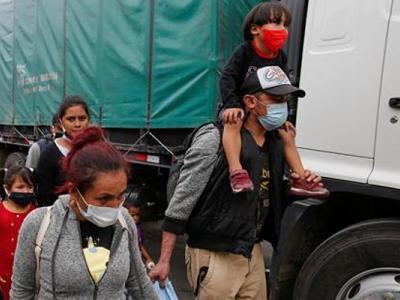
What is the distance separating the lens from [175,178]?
2258 mm

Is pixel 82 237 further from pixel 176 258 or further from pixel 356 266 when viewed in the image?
pixel 176 258

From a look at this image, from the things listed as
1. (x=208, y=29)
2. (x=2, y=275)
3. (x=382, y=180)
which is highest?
(x=208, y=29)

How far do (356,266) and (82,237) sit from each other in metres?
1.52

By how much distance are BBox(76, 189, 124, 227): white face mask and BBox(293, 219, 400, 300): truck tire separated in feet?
4.69

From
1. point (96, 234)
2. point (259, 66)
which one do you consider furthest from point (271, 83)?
point (96, 234)

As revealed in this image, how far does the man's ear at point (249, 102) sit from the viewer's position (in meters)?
2.22

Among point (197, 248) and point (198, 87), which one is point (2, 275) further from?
point (198, 87)

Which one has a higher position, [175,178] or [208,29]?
[208,29]

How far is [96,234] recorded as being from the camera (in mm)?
1716

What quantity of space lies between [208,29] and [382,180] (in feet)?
5.56

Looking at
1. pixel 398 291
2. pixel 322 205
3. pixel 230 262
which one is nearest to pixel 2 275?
pixel 230 262

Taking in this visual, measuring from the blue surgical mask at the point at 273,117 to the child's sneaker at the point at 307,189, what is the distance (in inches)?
12.1

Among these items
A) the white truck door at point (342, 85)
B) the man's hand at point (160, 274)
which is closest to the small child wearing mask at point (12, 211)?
the man's hand at point (160, 274)

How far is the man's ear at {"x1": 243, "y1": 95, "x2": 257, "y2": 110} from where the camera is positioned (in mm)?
2225
